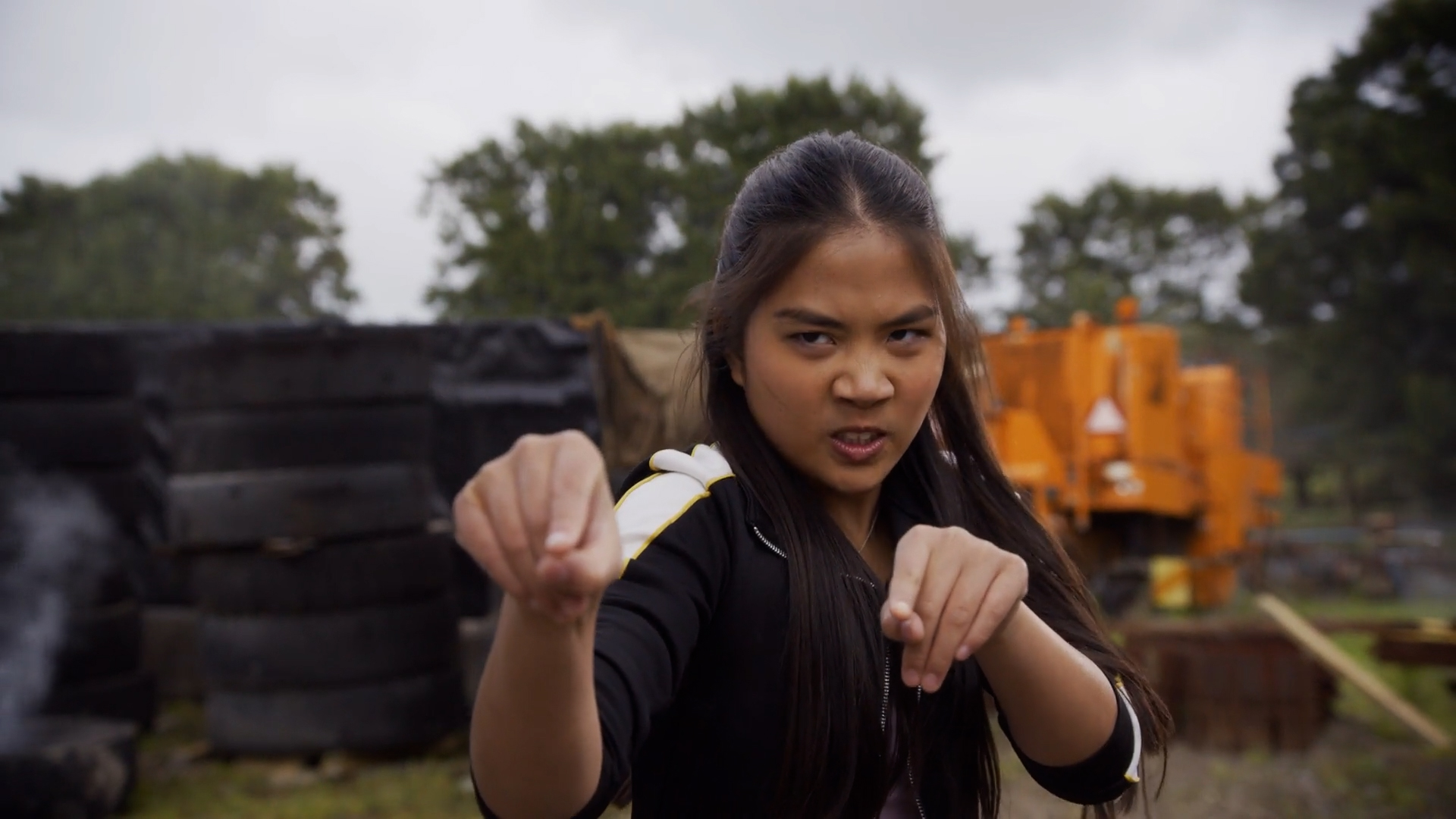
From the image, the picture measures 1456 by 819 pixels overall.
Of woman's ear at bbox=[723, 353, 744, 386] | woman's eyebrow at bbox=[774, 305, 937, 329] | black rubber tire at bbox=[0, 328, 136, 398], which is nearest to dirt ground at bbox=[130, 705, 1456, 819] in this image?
black rubber tire at bbox=[0, 328, 136, 398]

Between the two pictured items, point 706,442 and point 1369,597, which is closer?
point 706,442

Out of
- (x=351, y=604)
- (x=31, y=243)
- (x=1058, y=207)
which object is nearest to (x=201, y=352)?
(x=351, y=604)

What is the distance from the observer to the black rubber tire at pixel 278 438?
5289 mm

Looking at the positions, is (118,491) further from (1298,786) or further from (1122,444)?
(1122,444)

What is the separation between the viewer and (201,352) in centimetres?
535

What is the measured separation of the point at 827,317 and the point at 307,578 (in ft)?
15.1

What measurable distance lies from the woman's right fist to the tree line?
14298 mm

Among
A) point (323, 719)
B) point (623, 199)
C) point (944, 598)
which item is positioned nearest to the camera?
point (944, 598)

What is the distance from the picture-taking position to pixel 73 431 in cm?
578

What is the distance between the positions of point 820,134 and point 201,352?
457 cm

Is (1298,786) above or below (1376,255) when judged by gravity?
below

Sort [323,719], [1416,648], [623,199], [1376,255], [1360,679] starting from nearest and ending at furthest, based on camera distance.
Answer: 1. [323,719]
2. [1360,679]
3. [1416,648]
4. [623,199]
5. [1376,255]

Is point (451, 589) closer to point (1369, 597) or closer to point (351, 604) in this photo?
point (351, 604)

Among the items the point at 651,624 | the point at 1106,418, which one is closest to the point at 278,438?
the point at 651,624
